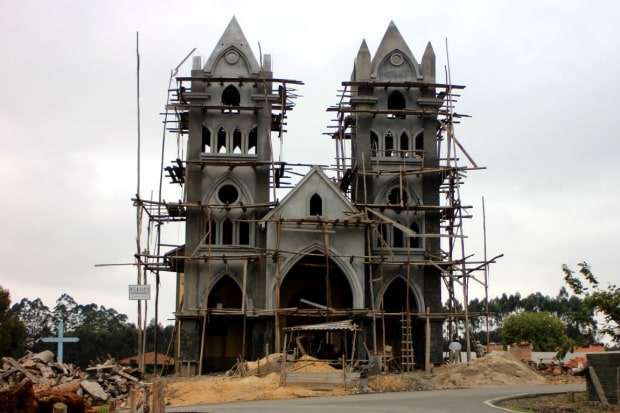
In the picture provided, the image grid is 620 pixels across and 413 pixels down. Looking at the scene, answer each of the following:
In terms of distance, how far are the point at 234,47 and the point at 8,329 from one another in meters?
22.6

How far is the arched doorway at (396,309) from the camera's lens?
47531 millimetres

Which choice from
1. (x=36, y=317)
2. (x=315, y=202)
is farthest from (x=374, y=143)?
(x=36, y=317)

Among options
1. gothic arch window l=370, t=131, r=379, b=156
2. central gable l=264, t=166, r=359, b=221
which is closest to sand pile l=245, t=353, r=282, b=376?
central gable l=264, t=166, r=359, b=221

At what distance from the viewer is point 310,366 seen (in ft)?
118

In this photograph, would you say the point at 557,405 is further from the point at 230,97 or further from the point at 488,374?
the point at 230,97

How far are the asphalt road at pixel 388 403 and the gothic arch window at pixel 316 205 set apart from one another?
46.5ft

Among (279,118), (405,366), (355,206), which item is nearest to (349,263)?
(355,206)

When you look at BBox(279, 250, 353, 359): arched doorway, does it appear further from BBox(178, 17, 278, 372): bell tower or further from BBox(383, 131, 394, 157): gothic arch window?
BBox(383, 131, 394, 157): gothic arch window

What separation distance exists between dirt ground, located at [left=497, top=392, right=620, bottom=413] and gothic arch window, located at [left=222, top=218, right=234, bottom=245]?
21.5 metres

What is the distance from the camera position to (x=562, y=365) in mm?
44688

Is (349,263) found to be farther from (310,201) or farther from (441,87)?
(441,87)

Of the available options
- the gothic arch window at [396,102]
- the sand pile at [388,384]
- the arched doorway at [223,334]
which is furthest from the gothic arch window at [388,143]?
the sand pile at [388,384]

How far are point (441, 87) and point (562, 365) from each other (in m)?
15.9

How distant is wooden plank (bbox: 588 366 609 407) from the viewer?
24953 mm
